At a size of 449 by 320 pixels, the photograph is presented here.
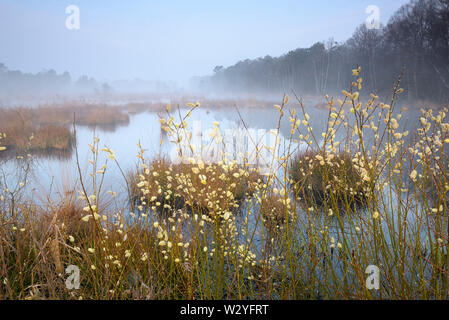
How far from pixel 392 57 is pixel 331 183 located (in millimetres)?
7125

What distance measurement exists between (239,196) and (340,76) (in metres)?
5.47

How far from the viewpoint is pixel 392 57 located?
7922 mm

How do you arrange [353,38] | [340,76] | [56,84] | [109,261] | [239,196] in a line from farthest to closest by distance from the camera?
[56,84]
[340,76]
[353,38]
[239,196]
[109,261]

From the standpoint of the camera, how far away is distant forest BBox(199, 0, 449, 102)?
7.29 m

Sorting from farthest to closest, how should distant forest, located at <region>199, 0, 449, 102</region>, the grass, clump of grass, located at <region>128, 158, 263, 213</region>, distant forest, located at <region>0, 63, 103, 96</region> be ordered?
distant forest, located at <region>0, 63, 103, 96</region> → distant forest, located at <region>199, 0, 449, 102</region> → clump of grass, located at <region>128, 158, 263, 213</region> → the grass

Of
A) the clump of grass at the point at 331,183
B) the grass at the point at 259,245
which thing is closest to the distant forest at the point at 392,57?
the clump of grass at the point at 331,183

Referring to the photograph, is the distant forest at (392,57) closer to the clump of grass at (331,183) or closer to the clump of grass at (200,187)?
the clump of grass at (331,183)

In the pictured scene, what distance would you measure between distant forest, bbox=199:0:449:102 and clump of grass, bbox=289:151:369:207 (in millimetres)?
3141

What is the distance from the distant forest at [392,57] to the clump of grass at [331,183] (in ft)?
10.3

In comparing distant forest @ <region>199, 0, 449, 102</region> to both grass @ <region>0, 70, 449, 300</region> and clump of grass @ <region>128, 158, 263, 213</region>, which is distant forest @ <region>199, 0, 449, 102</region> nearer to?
clump of grass @ <region>128, 158, 263, 213</region>

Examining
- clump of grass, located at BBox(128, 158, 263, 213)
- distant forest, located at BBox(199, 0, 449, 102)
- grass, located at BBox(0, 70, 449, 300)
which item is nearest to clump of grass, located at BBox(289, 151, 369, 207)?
grass, located at BBox(0, 70, 449, 300)
